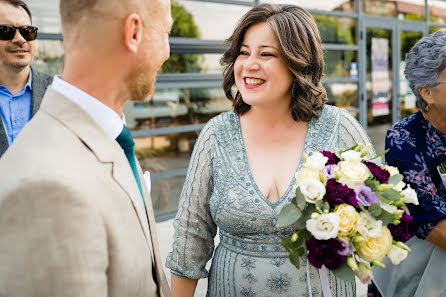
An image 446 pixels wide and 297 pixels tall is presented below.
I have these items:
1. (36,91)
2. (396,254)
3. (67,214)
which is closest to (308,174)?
(396,254)

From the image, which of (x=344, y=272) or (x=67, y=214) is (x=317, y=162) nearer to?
(x=344, y=272)

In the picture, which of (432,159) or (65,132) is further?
(432,159)

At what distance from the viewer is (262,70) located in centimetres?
209

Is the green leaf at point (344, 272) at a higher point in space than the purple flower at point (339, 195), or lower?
lower

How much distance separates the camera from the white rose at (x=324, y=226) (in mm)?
1411

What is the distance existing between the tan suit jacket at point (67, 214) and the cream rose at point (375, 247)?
708mm

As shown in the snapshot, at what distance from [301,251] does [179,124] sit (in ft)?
15.8

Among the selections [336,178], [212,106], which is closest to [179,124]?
[212,106]

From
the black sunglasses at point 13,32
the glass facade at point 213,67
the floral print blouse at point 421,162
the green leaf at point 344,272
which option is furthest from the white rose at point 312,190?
the glass facade at point 213,67

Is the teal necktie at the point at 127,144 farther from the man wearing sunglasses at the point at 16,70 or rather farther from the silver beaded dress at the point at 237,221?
the man wearing sunglasses at the point at 16,70

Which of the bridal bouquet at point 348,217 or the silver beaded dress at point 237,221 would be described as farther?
the silver beaded dress at point 237,221

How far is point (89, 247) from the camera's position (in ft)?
3.10

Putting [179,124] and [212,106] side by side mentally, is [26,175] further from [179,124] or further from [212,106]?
[212,106]

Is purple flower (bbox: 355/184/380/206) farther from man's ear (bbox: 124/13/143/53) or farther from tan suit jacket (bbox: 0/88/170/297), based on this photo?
man's ear (bbox: 124/13/143/53)
